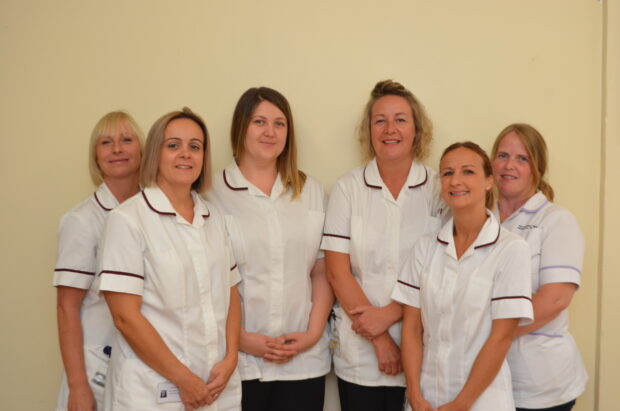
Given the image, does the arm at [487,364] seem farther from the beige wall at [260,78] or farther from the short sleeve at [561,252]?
the beige wall at [260,78]

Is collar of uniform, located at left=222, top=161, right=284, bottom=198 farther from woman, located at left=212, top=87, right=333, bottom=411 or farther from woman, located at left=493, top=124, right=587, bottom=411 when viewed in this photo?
woman, located at left=493, top=124, right=587, bottom=411

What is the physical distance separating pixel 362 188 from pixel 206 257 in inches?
29.3

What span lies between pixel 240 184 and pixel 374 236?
0.59m

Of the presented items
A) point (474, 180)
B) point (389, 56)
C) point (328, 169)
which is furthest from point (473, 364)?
point (389, 56)

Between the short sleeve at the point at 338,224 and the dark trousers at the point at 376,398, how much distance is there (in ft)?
1.87

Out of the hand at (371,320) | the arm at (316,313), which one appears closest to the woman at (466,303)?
the hand at (371,320)

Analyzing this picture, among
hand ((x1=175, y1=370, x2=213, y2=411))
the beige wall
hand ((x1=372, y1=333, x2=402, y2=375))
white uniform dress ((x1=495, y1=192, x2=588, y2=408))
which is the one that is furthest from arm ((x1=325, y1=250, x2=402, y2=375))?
hand ((x1=175, y1=370, x2=213, y2=411))

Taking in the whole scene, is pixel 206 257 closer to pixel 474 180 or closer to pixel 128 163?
pixel 128 163

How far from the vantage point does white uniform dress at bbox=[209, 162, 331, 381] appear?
2.11 metres

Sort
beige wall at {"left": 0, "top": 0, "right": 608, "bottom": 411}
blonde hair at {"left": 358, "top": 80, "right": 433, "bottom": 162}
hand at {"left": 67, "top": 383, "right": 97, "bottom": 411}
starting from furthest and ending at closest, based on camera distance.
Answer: beige wall at {"left": 0, "top": 0, "right": 608, "bottom": 411}
blonde hair at {"left": 358, "top": 80, "right": 433, "bottom": 162}
hand at {"left": 67, "top": 383, "right": 97, "bottom": 411}

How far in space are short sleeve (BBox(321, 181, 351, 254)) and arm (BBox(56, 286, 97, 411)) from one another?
3.23ft

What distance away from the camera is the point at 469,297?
1.77 meters

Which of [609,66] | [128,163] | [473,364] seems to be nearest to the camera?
[473,364]

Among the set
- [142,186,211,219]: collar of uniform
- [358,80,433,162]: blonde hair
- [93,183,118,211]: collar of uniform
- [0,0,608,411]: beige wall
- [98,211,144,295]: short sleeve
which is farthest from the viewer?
[0,0,608,411]: beige wall
